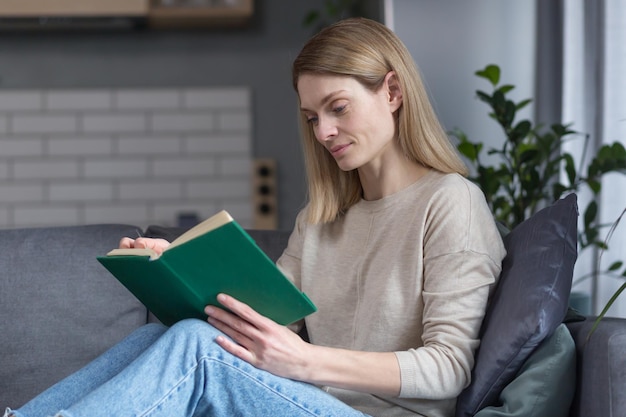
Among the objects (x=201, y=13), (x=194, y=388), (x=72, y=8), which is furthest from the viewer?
(x=201, y=13)

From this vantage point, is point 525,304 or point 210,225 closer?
point 210,225

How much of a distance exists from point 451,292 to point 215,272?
47 cm

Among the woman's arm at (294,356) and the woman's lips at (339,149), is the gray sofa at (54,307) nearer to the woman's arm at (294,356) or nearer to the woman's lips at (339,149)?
the woman's lips at (339,149)

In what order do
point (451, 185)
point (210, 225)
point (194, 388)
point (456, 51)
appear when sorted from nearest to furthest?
point (210, 225) < point (194, 388) < point (451, 185) < point (456, 51)

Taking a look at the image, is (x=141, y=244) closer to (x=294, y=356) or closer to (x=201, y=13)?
(x=294, y=356)

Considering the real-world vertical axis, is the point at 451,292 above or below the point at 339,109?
below

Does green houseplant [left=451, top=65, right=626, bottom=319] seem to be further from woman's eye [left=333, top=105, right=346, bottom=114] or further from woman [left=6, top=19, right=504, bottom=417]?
woman's eye [left=333, top=105, right=346, bottom=114]

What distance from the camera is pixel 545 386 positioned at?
5.34 feet

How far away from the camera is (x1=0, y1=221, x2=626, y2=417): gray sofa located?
228 cm

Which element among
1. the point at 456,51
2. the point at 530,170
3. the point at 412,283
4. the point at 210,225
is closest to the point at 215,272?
the point at 210,225

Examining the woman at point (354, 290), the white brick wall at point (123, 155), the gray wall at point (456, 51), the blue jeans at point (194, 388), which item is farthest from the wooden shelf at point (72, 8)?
the blue jeans at point (194, 388)

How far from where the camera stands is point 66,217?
14.7 ft

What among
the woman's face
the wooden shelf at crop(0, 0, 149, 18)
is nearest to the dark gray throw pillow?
the woman's face

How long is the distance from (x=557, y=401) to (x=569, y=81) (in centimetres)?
174
